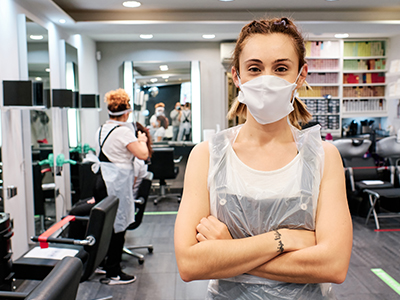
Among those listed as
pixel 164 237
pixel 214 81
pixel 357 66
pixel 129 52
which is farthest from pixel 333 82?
pixel 164 237

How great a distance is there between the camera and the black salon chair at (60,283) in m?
1.17

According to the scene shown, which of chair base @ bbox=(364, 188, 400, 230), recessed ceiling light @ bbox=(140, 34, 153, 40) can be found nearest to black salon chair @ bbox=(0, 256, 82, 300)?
chair base @ bbox=(364, 188, 400, 230)

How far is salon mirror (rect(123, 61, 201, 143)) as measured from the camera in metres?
7.01

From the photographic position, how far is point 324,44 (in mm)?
7398

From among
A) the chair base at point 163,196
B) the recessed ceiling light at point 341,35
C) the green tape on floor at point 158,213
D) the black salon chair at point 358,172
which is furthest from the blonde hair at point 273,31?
the recessed ceiling light at point 341,35

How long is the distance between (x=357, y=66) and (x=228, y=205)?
7.43 metres

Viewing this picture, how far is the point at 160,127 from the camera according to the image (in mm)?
7090

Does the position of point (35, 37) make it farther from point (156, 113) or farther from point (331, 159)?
point (331, 159)

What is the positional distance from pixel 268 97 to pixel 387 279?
283 centimetres

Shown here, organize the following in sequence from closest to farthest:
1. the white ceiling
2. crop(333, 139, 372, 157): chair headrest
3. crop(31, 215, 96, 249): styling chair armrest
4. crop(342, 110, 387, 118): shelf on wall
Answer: crop(31, 215, 96, 249): styling chair armrest < the white ceiling < crop(333, 139, 372, 157): chair headrest < crop(342, 110, 387, 118): shelf on wall

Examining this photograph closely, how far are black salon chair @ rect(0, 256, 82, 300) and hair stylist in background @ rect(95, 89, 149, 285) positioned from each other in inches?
69.7

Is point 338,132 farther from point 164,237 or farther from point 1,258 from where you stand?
point 1,258

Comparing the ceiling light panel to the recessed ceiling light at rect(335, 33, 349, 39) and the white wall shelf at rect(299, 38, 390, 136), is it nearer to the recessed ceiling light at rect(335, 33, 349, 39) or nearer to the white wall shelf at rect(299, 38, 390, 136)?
the recessed ceiling light at rect(335, 33, 349, 39)

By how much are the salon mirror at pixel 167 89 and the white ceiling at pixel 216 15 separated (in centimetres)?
199
